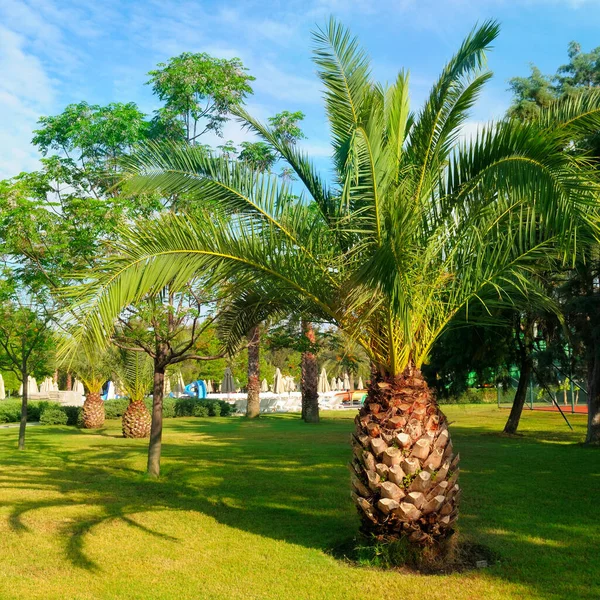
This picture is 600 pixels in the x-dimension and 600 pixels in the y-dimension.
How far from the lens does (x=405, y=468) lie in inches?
244

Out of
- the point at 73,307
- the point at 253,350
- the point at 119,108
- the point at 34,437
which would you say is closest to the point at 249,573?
the point at 73,307

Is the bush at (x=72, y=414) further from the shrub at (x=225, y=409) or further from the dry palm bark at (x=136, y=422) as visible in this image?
the shrub at (x=225, y=409)

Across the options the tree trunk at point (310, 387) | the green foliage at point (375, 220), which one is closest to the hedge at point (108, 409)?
the tree trunk at point (310, 387)

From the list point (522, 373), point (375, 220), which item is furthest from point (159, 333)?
point (522, 373)

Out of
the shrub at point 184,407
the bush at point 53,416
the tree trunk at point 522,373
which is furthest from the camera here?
the shrub at point 184,407

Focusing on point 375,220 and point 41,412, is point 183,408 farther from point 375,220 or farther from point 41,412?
point 375,220

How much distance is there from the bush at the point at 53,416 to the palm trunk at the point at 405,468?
71.1ft

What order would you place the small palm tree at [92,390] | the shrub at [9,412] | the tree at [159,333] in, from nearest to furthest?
the tree at [159,333] → the small palm tree at [92,390] → the shrub at [9,412]

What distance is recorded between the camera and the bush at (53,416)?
2538cm

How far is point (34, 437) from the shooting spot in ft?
63.9

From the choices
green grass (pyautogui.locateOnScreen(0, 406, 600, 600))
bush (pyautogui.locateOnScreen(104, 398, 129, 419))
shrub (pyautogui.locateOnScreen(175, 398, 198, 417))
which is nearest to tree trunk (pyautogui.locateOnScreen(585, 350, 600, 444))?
green grass (pyautogui.locateOnScreen(0, 406, 600, 600))

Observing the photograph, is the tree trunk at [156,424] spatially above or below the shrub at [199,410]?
above

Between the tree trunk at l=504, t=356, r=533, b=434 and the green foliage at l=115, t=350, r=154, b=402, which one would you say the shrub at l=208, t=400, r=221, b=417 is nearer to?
the green foliage at l=115, t=350, r=154, b=402

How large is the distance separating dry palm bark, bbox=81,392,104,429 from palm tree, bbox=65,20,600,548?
18.2m
